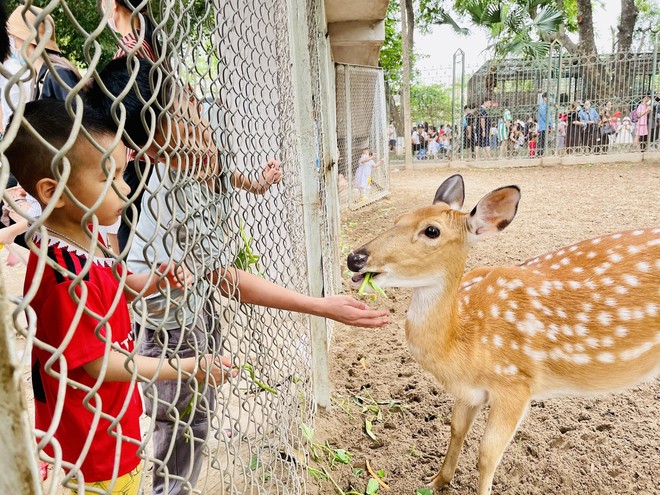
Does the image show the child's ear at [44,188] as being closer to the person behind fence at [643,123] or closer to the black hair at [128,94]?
the black hair at [128,94]

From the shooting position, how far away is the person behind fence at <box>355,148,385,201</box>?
931 centimetres

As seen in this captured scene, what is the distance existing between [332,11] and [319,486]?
18.9 ft

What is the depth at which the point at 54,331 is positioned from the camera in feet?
3.47

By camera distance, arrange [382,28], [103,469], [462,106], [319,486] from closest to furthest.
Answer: [103,469], [319,486], [382,28], [462,106]

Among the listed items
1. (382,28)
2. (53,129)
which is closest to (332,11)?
(382,28)

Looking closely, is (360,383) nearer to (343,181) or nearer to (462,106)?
(343,181)

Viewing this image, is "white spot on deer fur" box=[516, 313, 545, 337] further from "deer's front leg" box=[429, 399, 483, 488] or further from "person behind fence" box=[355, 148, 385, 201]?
"person behind fence" box=[355, 148, 385, 201]

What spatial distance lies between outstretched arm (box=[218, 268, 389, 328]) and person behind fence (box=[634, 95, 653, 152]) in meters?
13.7

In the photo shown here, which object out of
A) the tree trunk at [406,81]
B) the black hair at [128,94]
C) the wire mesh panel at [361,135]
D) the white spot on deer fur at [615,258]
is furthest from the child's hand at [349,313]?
the tree trunk at [406,81]

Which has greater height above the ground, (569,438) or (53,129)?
(53,129)

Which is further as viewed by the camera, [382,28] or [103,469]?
[382,28]

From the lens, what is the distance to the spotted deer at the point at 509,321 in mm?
2371

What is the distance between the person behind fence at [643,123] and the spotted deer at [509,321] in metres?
12.4

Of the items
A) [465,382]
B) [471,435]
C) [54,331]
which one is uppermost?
[54,331]
